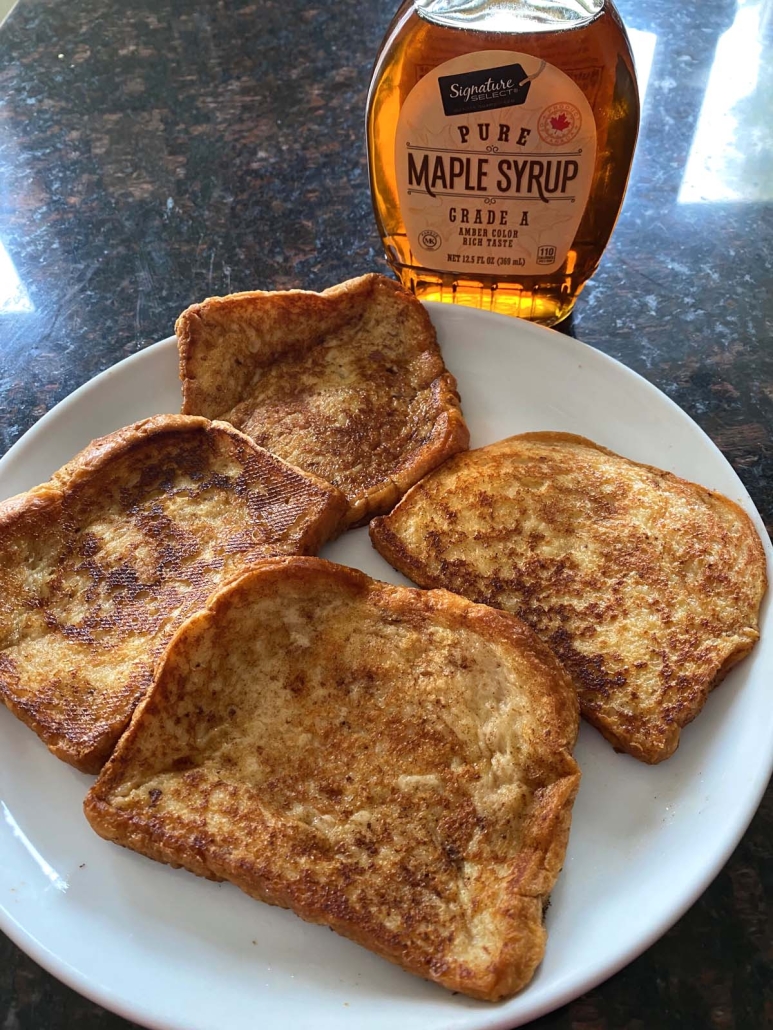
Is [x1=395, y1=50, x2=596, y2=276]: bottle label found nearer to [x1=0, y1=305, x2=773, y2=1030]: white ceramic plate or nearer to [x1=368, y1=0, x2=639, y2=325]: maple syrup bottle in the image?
[x1=368, y1=0, x2=639, y2=325]: maple syrup bottle

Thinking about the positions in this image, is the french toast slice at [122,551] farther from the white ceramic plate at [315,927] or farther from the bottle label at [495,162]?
the bottle label at [495,162]

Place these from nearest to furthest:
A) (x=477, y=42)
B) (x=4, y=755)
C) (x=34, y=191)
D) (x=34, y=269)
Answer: (x=4, y=755) → (x=477, y=42) → (x=34, y=269) → (x=34, y=191)

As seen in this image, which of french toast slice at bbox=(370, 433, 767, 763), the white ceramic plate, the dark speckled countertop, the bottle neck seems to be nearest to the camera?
the white ceramic plate

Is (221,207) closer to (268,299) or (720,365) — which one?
(268,299)

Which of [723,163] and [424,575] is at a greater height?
[723,163]

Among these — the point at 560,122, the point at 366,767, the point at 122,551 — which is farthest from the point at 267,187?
the point at 366,767

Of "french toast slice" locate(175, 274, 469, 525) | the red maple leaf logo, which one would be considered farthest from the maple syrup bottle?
"french toast slice" locate(175, 274, 469, 525)

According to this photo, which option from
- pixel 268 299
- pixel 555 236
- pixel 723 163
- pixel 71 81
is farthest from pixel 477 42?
pixel 71 81
